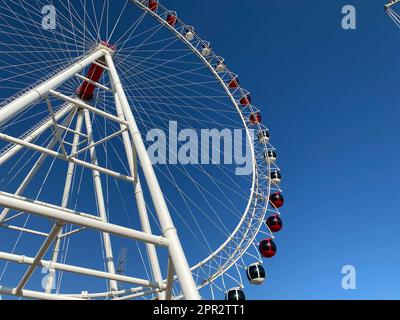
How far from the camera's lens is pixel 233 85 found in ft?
63.7

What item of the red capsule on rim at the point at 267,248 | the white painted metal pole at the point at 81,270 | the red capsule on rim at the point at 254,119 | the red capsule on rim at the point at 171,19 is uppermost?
the red capsule on rim at the point at 171,19

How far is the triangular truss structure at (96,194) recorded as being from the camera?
15.0 ft

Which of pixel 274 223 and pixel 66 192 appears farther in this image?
pixel 274 223

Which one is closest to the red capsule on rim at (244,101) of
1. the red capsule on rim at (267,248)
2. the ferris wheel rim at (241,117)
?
the ferris wheel rim at (241,117)

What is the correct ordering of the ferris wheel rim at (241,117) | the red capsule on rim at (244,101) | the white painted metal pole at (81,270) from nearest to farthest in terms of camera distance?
the white painted metal pole at (81,270) < the ferris wheel rim at (241,117) < the red capsule on rim at (244,101)

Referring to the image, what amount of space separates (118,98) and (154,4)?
1089 centimetres

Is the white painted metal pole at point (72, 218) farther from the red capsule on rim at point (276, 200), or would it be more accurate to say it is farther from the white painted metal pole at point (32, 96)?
the red capsule on rim at point (276, 200)

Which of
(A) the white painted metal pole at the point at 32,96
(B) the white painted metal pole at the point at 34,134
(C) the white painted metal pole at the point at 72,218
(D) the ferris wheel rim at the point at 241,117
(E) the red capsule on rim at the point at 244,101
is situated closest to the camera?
(C) the white painted metal pole at the point at 72,218

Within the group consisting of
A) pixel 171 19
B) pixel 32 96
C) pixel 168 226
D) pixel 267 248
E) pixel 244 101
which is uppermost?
pixel 171 19

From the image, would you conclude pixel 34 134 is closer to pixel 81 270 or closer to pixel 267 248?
pixel 81 270

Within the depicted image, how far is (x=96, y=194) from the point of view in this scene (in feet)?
34.0

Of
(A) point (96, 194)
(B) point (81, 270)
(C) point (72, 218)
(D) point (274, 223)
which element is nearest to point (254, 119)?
(D) point (274, 223)
